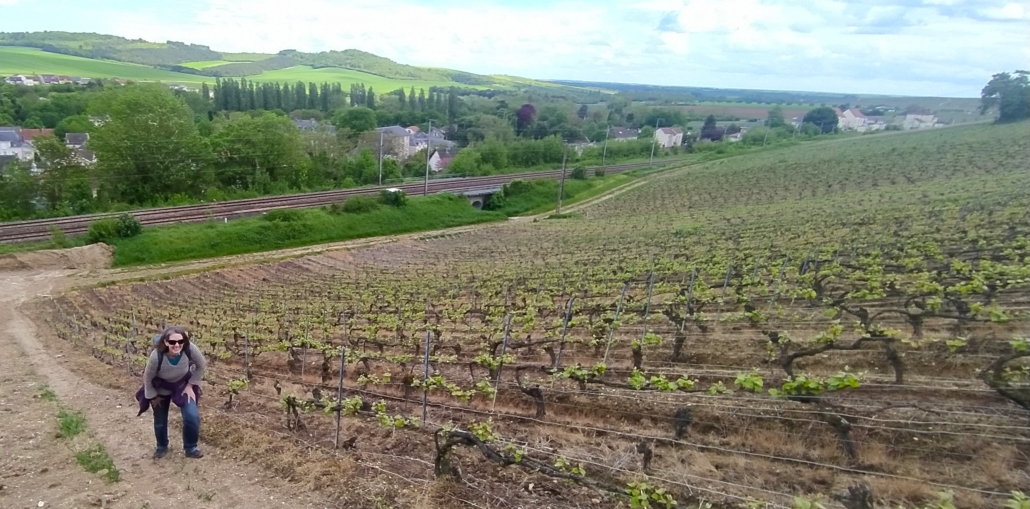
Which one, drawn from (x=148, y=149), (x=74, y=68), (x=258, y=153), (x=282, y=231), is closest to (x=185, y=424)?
(x=282, y=231)

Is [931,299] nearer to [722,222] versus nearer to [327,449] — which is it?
[327,449]

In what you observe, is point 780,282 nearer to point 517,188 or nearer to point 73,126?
point 517,188

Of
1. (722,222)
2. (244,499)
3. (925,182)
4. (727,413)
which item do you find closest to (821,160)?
(925,182)

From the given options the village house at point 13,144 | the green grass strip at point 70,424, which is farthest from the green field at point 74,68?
the green grass strip at point 70,424

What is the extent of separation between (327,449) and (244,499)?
1.24 meters

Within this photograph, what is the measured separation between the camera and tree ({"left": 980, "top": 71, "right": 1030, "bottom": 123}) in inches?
2584

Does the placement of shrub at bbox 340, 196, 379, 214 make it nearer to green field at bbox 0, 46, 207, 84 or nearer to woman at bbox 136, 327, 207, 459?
woman at bbox 136, 327, 207, 459

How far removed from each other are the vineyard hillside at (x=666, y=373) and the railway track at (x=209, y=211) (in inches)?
560

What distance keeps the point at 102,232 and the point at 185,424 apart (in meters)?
31.1

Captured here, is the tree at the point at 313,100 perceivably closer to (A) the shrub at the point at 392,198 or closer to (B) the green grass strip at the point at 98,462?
(A) the shrub at the point at 392,198

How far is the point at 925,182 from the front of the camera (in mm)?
36344

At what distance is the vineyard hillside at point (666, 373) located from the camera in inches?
231

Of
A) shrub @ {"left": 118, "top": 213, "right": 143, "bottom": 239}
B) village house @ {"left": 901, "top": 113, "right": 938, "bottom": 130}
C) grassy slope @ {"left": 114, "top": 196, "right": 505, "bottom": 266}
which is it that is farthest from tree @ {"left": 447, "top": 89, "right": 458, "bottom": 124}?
village house @ {"left": 901, "top": 113, "right": 938, "bottom": 130}

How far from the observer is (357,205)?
4025 cm
